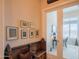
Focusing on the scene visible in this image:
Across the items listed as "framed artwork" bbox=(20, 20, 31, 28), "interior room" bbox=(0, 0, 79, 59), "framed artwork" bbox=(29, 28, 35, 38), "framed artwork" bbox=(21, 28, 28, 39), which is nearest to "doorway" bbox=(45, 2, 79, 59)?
"interior room" bbox=(0, 0, 79, 59)

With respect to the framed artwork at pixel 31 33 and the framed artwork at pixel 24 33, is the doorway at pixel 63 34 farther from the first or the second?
the framed artwork at pixel 24 33

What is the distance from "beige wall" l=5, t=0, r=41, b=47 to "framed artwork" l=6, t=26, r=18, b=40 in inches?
4.2

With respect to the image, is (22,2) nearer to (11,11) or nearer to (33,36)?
(11,11)

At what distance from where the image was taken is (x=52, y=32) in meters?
3.88

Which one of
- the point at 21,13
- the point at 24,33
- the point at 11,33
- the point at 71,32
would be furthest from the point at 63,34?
the point at 11,33

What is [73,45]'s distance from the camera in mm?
3201

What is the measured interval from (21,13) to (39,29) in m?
1.30

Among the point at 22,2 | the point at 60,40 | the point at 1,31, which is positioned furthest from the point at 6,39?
the point at 60,40

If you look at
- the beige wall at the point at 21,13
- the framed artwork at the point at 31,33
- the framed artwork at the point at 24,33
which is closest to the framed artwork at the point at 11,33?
the beige wall at the point at 21,13

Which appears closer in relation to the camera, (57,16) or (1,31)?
(1,31)

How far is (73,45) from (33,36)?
1489 mm

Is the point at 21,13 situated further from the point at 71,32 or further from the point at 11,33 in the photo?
the point at 71,32

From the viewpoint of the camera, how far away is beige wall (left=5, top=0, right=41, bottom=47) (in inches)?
104

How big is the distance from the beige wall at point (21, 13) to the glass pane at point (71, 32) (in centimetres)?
115
